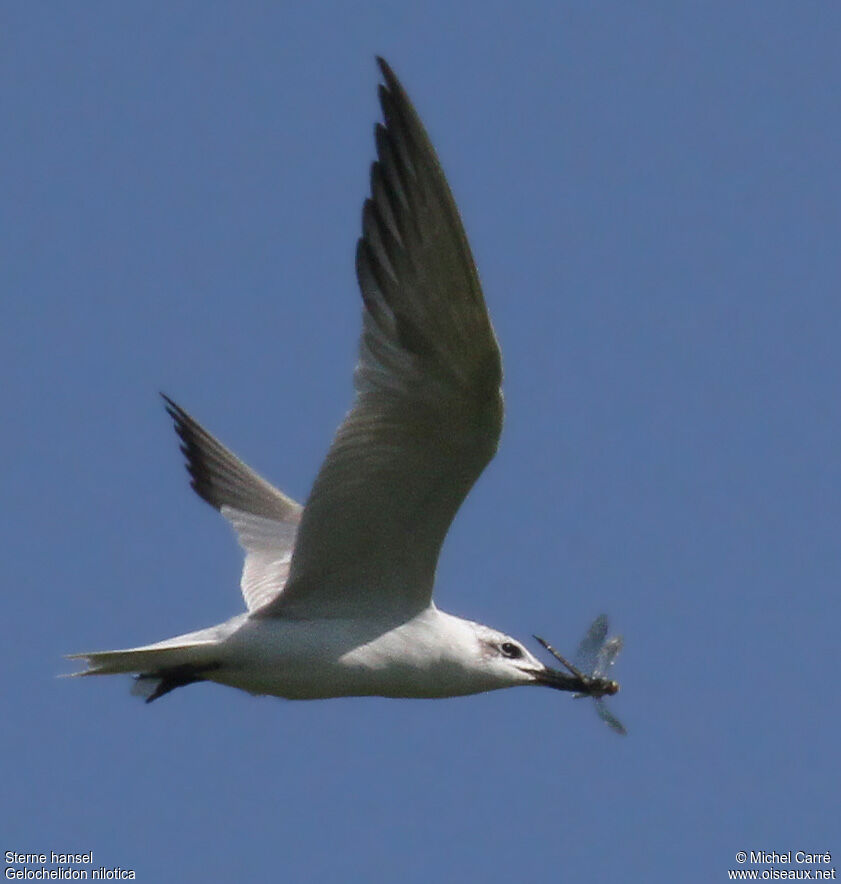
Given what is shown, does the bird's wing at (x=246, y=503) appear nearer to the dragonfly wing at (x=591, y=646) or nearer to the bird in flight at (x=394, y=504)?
the bird in flight at (x=394, y=504)

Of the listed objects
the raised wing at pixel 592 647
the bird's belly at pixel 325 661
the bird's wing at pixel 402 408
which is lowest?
the bird's belly at pixel 325 661

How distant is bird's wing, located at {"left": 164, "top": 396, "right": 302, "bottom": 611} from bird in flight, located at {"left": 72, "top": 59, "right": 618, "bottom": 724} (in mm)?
565

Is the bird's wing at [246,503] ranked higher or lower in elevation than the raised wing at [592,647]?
higher

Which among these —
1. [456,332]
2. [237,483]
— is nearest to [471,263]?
[456,332]

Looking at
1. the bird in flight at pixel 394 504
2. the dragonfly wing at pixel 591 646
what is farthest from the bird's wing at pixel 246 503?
the dragonfly wing at pixel 591 646

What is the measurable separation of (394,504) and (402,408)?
0.63 m

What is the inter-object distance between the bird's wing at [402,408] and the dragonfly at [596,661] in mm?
1141

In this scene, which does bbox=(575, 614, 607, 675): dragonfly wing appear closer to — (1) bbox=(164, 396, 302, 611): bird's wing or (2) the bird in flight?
(2) the bird in flight

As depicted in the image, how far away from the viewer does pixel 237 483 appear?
11.9m

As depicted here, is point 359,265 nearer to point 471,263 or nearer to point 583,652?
point 471,263

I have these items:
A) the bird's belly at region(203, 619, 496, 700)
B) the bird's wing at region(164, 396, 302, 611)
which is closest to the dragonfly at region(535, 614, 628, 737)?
the bird's belly at region(203, 619, 496, 700)

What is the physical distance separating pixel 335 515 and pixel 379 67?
240 centimetres

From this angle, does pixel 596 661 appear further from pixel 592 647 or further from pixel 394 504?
pixel 394 504

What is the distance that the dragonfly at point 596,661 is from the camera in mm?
9789
